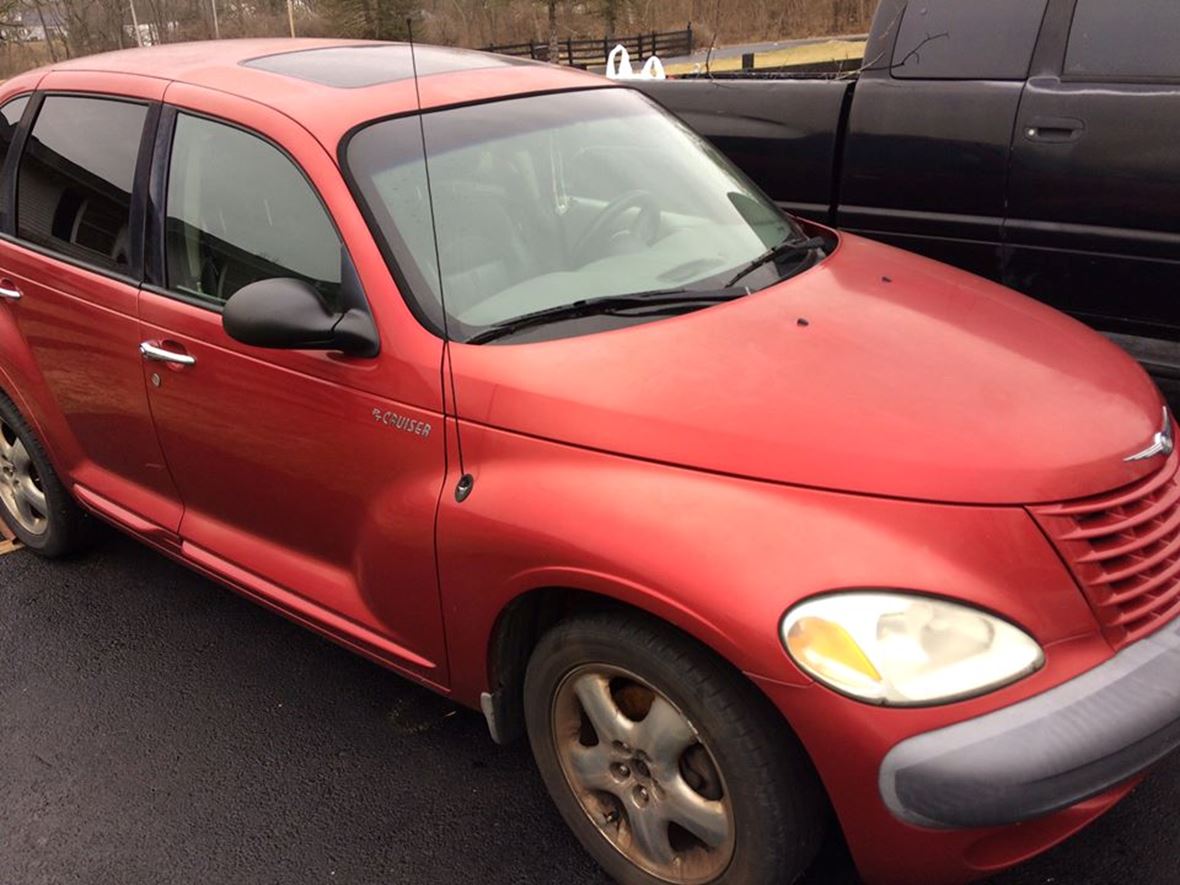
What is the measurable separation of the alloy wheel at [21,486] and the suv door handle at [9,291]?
0.60 m

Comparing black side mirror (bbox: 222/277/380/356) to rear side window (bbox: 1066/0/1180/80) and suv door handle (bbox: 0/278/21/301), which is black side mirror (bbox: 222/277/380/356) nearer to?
suv door handle (bbox: 0/278/21/301)

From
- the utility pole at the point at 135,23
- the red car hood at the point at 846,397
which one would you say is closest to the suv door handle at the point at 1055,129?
the red car hood at the point at 846,397

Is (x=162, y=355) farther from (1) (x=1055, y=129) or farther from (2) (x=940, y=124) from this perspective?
(1) (x=1055, y=129)

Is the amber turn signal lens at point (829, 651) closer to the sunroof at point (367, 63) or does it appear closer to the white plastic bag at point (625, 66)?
the sunroof at point (367, 63)

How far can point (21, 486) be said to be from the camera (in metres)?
4.05

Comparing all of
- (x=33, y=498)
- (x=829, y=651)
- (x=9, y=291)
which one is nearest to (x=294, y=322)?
(x=829, y=651)

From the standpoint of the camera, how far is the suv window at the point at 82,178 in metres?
3.15

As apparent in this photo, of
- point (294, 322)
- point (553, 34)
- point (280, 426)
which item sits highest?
point (294, 322)

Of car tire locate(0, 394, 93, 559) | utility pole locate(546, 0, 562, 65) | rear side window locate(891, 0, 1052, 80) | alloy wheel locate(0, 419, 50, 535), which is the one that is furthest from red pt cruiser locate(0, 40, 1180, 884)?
utility pole locate(546, 0, 562, 65)

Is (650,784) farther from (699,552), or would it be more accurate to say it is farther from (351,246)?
(351,246)

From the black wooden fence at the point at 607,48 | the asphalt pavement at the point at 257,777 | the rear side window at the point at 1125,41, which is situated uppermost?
the rear side window at the point at 1125,41

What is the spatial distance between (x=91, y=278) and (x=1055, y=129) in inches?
141

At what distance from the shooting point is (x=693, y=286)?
268 cm

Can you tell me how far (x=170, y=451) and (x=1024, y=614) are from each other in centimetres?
238
